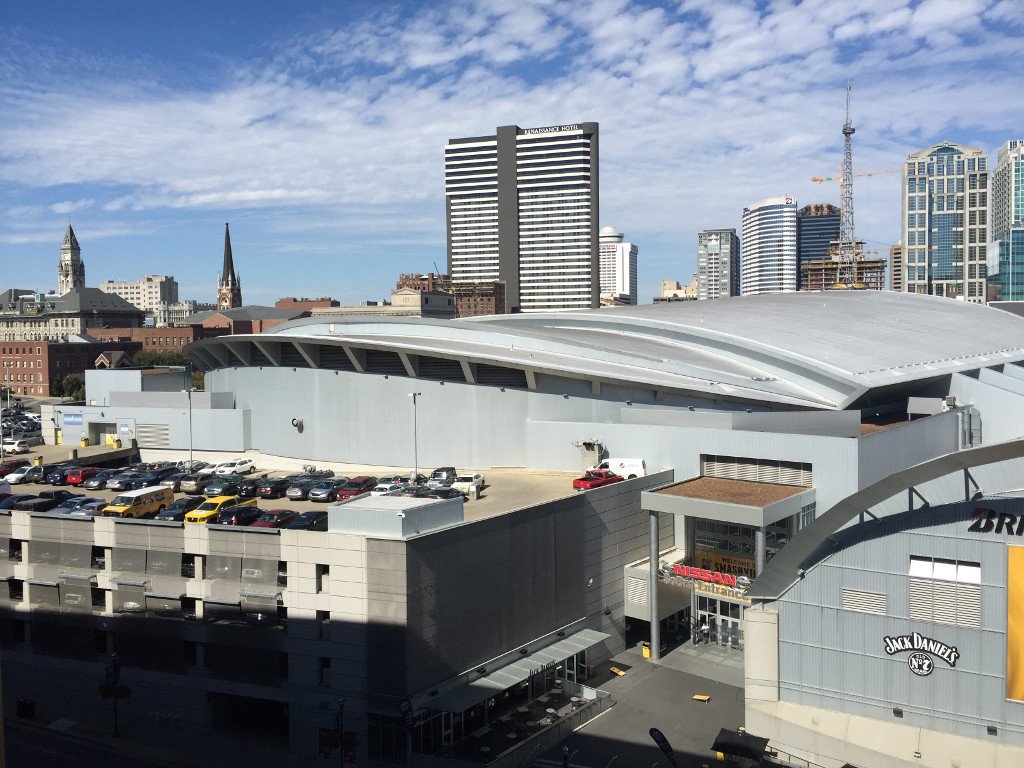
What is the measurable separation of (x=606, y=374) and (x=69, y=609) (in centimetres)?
2101

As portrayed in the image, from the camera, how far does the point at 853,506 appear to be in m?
19.0

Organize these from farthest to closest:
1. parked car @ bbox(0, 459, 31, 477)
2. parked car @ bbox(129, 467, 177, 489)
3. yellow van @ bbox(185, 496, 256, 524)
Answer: parked car @ bbox(0, 459, 31, 477)
parked car @ bbox(129, 467, 177, 489)
yellow van @ bbox(185, 496, 256, 524)

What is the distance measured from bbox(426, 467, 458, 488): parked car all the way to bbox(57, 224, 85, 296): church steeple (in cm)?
16533

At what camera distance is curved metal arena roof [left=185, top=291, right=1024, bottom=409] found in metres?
36.2

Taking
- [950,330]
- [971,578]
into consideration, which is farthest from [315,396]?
[950,330]

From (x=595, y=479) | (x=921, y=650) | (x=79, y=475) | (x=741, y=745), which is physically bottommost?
(x=741, y=745)

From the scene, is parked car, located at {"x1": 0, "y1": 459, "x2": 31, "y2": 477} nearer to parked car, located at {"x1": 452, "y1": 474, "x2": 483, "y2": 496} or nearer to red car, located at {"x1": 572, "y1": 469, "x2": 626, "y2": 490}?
parked car, located at {"x1": 452, "y1": 474, "x2": 483, "y2": 496}

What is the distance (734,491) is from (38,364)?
99.1 metres

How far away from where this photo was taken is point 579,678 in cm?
2658

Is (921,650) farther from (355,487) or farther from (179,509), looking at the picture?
(179,509)

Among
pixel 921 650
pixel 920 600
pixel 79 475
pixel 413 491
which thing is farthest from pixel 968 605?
pixel 79 475

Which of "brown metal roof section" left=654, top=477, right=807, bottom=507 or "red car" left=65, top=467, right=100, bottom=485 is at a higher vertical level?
"brown metal roof section" left=654, top=477, right=807, bottom=507

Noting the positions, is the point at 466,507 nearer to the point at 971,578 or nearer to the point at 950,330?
the point at 971,578

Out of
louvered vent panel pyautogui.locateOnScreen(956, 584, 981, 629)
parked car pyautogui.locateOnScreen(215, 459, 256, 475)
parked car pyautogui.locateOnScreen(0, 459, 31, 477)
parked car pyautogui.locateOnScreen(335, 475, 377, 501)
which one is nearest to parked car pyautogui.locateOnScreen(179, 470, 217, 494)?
parked car pyautogui.locateOnScreen(215, 459, 256, 475)
